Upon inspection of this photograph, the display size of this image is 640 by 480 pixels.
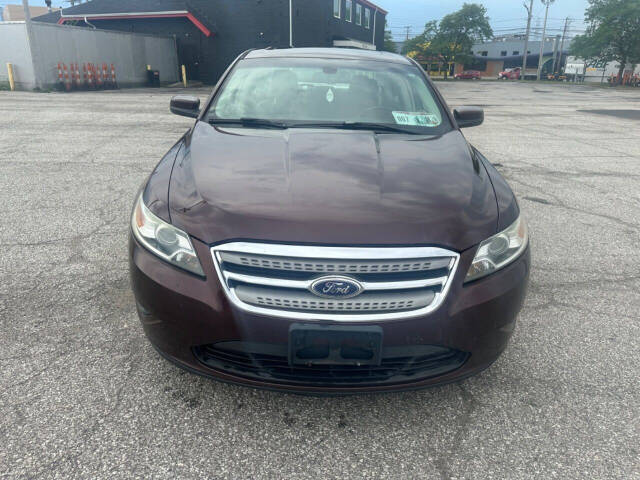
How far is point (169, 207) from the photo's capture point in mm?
2156

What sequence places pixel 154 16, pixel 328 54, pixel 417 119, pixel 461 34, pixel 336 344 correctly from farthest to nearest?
1. pixel 461 34
2. pixel 154 16
3. pixel 328 54
4. pixel 417 119
5. pixel 336 344

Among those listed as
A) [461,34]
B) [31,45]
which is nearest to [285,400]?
[31,45]

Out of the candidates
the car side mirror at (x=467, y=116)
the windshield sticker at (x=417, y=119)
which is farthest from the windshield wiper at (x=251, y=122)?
the car side mirror at (x=467, y=116)

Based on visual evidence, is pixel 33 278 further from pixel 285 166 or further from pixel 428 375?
pixel 428 375

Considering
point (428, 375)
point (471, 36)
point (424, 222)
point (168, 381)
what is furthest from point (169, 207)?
point (471, 36)

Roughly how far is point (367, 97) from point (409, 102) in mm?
303

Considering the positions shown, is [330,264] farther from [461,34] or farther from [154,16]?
[461,34]

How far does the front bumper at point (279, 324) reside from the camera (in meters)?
1.92

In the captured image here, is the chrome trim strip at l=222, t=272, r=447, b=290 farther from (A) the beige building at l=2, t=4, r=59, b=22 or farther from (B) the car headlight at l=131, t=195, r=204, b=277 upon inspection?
(A) the beige building at l=2, t=4, r=59, b=22

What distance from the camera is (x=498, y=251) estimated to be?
2.12 meters

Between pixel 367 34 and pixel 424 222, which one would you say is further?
pixel 367 34

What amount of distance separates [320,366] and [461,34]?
77.0m

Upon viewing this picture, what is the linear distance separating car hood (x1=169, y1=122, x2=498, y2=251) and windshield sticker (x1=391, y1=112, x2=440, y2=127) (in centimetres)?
38

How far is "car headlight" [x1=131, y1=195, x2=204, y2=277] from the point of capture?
6.61 ft
